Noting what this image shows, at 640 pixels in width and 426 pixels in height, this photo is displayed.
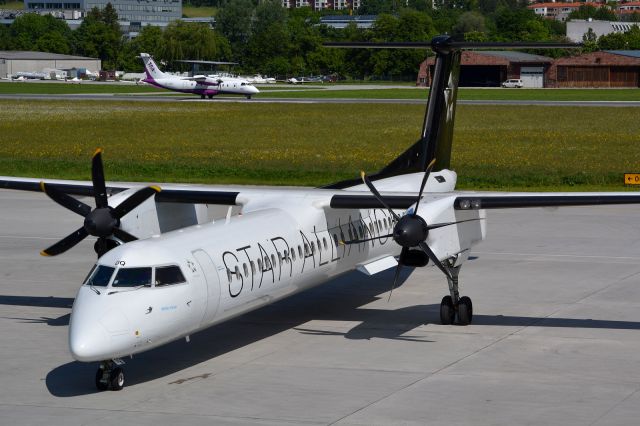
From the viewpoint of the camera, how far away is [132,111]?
8781cm

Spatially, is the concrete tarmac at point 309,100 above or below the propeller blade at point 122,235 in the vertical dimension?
below

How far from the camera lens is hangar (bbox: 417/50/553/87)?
153925mm

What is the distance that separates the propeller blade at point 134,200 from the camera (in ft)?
65.6

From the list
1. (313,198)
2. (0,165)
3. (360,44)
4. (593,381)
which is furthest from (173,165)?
(593,381)

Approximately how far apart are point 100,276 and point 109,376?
1599 millimetres

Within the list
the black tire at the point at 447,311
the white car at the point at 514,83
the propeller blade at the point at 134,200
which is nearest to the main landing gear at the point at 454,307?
the black tire at the point at 447,311

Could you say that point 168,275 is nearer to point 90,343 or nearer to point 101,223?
point 90,343

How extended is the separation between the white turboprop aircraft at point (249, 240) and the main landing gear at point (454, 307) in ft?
0.07

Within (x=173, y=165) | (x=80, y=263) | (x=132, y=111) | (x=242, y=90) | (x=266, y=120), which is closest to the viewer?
(x=80, y=263)

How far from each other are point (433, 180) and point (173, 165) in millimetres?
27375

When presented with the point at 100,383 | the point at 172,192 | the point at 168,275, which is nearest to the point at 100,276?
the point at 168,275

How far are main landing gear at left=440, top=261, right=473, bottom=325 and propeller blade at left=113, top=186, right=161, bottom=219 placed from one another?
6.13m

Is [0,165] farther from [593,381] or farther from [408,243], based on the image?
[593,381]

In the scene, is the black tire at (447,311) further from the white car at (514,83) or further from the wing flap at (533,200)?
the white car at (514,83)
